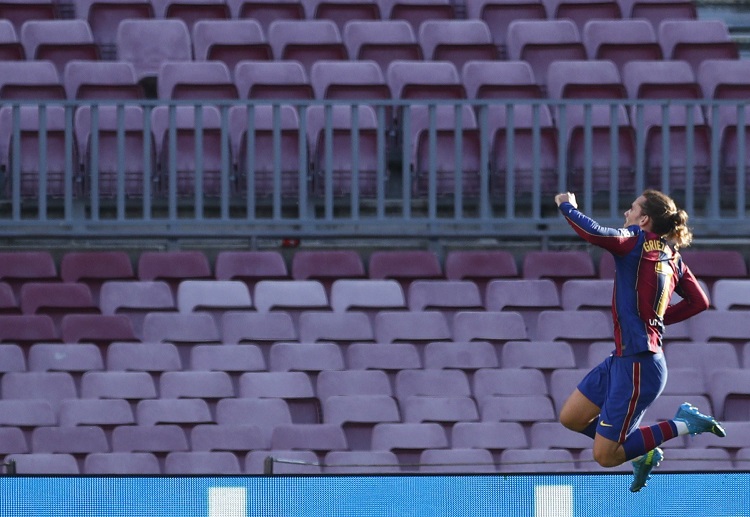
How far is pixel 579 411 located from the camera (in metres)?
7.00

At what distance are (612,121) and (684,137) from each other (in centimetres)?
81

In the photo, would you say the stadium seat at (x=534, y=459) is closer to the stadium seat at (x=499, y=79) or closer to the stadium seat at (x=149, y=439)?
the stadium seat at (x=149, y=439)

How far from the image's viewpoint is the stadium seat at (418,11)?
1220 centimetres

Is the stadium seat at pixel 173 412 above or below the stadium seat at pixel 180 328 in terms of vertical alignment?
below

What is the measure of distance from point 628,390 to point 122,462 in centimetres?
303

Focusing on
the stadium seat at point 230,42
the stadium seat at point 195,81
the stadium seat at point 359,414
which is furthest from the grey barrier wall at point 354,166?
the stadium seat at point 359,414

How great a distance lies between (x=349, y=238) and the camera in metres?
10.5

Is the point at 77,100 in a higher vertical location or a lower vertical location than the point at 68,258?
higher

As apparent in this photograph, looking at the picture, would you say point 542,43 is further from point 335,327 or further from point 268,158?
point 335,327

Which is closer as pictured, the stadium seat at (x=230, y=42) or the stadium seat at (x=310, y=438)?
the stadium seat at (x=310, y=438)

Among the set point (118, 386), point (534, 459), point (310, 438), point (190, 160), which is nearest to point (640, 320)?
point (534, 459)

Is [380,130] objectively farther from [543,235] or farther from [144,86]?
[144,86]

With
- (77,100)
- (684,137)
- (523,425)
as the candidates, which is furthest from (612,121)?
(77,100)

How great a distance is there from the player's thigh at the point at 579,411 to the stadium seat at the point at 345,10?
18.9ft
